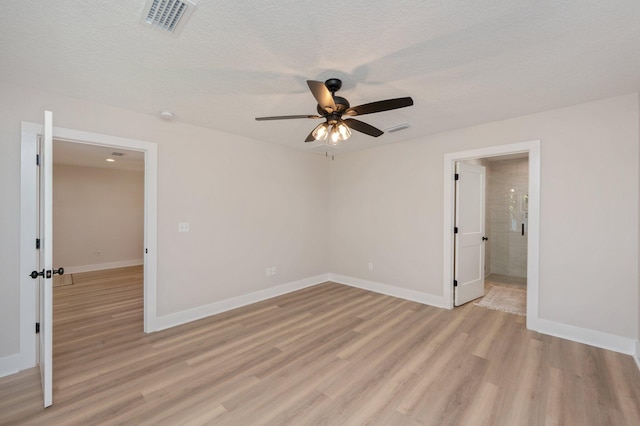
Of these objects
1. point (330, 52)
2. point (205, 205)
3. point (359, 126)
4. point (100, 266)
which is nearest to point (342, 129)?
point (359, 126)

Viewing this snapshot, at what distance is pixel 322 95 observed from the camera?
198 centimetres

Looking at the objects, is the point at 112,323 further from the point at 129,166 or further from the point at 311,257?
the point at 129,166

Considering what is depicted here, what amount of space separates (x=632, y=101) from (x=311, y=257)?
4501 millimetres

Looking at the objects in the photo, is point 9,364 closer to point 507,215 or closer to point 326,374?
point 326,374

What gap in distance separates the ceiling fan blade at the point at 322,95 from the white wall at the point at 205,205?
2.21 metres

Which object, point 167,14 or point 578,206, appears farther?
point 578,206

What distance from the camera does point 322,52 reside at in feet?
6.42

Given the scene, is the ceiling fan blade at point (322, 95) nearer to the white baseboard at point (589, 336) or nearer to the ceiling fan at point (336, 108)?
the ceiling fan at point (336, 108)

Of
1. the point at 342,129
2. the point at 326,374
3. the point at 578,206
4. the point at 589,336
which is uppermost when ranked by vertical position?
the point at 342,129

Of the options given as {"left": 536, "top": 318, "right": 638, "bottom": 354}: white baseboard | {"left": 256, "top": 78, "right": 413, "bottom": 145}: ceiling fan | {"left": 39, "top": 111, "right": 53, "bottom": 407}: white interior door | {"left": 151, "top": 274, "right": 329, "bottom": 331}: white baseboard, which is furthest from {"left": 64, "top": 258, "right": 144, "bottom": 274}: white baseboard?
{"left": 536, "top": 318, "right": 638, "bottom": 354}: white baseboard

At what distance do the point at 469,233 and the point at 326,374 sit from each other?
10.0 ft

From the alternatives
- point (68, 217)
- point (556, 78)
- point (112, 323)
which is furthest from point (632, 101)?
point (68, 217)

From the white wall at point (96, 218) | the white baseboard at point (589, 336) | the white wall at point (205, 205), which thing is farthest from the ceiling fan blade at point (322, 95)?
the white wall at point (96, 218)

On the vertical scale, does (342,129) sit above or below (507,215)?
above
